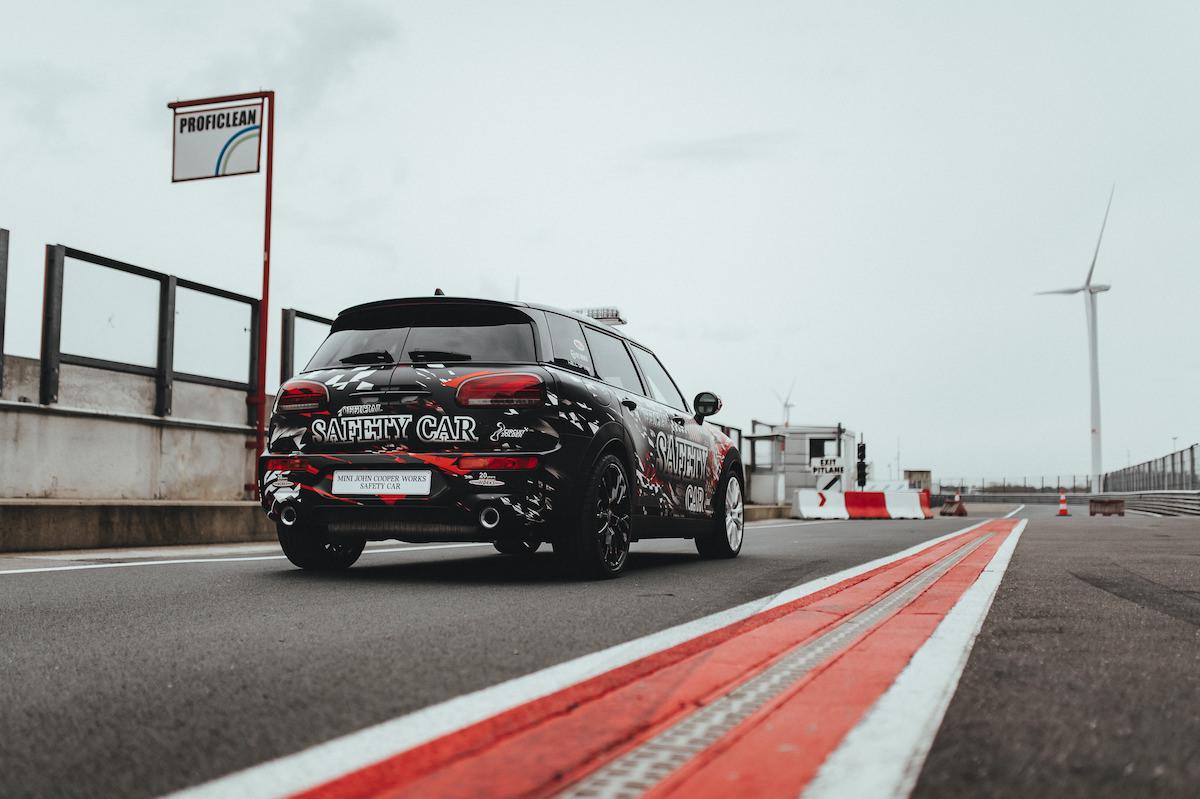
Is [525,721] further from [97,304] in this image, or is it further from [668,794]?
[97,304]

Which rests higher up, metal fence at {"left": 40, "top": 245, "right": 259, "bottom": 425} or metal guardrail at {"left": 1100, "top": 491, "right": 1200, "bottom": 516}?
metal fence at {"left": 40, "top": 245, "right": 259, "bottom": 425}

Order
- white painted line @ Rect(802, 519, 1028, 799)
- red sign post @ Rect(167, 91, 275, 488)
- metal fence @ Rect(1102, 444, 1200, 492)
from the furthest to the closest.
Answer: metal fence @ Rect(1102, 444, 1200, 492), red sign post @ Rect(167, 91, 275, 488), white painted line @ Rect(802, 519, 1028, 799)

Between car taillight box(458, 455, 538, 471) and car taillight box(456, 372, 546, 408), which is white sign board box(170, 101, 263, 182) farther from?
car taillight box(458, 455, 538, 471)

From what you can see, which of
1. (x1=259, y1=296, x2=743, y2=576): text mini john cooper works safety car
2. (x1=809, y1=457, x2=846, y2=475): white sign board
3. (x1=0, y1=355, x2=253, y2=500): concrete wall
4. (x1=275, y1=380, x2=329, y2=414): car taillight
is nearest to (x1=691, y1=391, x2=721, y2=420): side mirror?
(x1=259, y1=296, x2=743, y2=576): text mini john cooper works safety car

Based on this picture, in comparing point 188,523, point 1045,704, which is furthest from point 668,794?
point 188,523

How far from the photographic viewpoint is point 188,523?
1064 cm

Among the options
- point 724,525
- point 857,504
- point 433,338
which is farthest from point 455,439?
point 857,504

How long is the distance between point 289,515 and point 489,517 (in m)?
1.20

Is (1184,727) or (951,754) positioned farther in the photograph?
(1184,727)

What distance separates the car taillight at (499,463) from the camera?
5941 mm

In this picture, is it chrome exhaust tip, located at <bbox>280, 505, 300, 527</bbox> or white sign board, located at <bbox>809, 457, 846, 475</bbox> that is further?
white sign board, located at <bbox>809, 457, 846, 475</bbox>

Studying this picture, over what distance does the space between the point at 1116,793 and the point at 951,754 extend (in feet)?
1.04

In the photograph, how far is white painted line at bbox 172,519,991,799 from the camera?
80.3 inches

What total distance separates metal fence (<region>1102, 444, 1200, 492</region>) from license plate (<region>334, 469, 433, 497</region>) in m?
35.2
